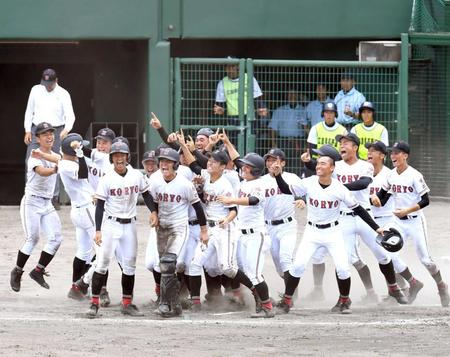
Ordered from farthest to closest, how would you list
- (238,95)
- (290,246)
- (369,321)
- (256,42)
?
(256,42), (238,95), (290,246), (369,321)

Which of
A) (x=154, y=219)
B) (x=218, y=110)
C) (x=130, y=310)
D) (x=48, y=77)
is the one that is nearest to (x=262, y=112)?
(x=218, y=110)

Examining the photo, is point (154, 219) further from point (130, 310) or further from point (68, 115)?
point (68, 115)

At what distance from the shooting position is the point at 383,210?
1287cm

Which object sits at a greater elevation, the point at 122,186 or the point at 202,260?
the point at 122,186

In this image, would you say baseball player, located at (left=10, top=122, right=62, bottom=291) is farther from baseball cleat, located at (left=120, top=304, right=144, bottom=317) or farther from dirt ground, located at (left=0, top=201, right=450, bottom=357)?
baseball cleat, located at (left=120, top=304, right=144, bottom=317)

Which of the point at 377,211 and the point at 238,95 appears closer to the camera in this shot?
the point at 377,211

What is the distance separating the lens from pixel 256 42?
20.8m

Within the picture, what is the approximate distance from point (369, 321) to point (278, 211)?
1615 mm

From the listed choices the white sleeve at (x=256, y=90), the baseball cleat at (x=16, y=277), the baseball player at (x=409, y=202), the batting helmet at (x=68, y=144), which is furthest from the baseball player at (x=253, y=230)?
the white sleeve at (x=256, y=90)

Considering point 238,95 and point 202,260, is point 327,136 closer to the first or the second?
point 238,95

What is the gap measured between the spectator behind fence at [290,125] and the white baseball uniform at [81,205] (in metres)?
5.68

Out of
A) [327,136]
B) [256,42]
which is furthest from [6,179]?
[327,136]

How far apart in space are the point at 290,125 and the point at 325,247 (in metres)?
6.04

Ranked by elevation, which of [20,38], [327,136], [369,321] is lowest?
[369,321]
